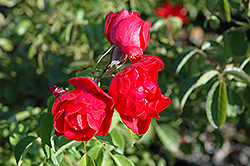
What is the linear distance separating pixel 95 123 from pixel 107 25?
288 mm

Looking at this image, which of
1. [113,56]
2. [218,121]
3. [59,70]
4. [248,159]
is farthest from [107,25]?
[248,159]

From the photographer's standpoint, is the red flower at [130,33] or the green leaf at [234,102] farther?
the green leaf at [234,102]

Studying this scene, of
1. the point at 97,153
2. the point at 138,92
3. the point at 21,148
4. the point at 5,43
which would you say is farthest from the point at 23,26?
the point at 138,92

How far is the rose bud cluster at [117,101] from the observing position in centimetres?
58

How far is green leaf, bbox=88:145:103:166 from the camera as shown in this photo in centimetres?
78

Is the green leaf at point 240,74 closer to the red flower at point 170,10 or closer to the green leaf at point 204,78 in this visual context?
the green leaf at point 204,78

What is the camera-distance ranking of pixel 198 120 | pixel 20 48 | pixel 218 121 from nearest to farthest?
1. pixel 218 121
2. pixel 198 120
3. pixel 20 48

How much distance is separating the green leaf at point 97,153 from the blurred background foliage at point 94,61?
38 millimetres

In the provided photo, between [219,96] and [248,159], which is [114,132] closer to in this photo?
[219,96]

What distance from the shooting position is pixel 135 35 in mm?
657

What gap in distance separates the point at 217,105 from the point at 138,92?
0.44 metres

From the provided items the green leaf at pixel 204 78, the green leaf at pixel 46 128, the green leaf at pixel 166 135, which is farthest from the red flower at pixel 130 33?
A: the green leaf at pixel 166 135

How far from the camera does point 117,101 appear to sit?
61 centimetres

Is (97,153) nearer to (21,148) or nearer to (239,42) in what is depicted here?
(21,148)
